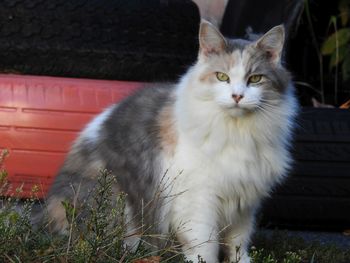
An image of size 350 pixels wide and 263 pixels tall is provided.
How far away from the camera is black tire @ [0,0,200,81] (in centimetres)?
375

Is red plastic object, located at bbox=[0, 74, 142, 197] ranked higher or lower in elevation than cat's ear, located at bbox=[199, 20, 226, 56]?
lower

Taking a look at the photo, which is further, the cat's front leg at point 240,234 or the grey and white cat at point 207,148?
the cat's front leg at point 240,234

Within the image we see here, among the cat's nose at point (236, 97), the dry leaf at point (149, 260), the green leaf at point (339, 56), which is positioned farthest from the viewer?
the green leaf at point (339, 56)

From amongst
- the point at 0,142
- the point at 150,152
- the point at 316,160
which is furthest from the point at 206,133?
the point at 0,142

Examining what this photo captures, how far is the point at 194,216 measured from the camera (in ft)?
9.43

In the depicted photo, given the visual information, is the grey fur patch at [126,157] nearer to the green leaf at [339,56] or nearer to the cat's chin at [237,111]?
A: the cat's chin at [237,111]

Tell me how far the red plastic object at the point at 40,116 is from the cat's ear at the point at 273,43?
3.14 feet

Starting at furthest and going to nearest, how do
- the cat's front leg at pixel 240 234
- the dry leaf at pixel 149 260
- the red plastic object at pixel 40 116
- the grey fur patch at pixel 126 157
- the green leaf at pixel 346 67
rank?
the green leaf at pixel 346 67, the red plastic object at pixel 40 116, the cat's front leg at pixel 240 234, the grey fur patch at pixel 126 157, the dry leaf at pixel 149 260

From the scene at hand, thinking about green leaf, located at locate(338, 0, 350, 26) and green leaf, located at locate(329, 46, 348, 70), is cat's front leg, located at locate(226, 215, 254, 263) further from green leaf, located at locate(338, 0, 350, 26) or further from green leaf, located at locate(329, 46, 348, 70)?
green leaf, located at locate(338, 0, 350, 26)

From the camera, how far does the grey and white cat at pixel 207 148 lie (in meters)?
2.86

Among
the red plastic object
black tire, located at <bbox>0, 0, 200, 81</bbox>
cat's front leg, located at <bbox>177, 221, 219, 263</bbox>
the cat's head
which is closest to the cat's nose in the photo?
the cat's head

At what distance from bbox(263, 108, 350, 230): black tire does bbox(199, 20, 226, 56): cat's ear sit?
3.24 ft

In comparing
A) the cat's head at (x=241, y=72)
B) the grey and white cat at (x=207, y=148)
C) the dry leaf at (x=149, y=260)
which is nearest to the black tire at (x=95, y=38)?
the grey and white cat at (x=207, y=148)

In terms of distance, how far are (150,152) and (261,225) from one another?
1.11 m
